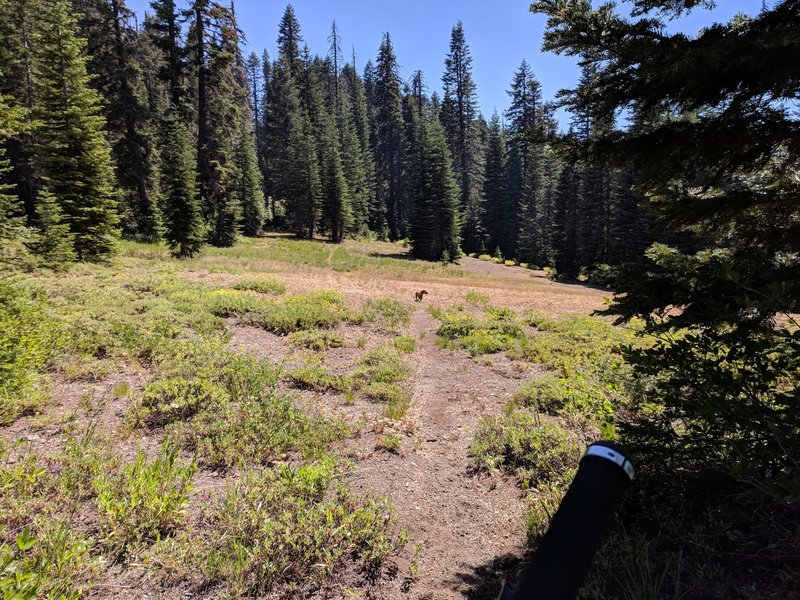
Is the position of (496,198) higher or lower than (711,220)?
higher

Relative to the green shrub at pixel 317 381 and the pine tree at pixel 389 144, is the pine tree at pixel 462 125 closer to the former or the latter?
the pine tree at pixel 389 144

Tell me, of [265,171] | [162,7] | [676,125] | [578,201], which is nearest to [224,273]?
[676,125]

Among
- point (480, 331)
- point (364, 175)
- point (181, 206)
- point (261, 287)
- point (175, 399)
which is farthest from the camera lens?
point (364, 175)

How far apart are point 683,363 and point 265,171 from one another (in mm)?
80609

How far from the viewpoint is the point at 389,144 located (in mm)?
80125

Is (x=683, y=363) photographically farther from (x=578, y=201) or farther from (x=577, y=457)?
(x=578, y=201)

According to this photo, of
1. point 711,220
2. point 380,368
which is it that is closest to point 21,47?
point 380,368

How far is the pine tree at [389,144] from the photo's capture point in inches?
3019

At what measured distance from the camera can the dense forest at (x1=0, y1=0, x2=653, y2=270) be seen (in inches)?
763

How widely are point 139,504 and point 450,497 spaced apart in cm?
348

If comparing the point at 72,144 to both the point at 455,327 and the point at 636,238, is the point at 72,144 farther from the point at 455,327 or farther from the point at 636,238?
the point at 636,238

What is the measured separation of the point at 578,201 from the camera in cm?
5047

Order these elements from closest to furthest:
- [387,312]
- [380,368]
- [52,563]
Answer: [52,563], [380,368], [387,312]

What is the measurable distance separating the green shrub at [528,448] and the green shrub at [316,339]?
5817mm
